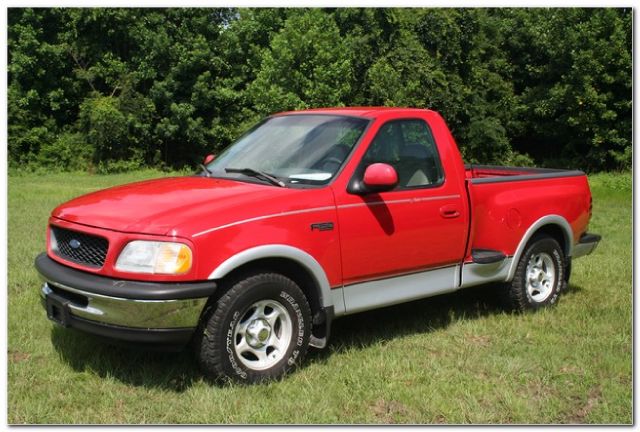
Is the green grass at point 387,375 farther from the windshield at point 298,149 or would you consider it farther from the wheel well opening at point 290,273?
the windshield at point 298,149

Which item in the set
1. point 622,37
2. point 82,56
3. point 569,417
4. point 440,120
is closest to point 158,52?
point 82,56

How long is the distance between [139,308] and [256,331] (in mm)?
848

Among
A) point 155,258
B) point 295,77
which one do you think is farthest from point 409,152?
point 295,77

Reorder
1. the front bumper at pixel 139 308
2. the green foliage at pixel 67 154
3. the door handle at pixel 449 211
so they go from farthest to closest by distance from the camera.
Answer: the green foliage at pixel 67 154, the door handle at pixel 449 211, the front bumper at pixel 139 308

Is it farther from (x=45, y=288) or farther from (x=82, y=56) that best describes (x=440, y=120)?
(x=82, y=56)

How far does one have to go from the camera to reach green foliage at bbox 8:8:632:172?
3384 centimetres

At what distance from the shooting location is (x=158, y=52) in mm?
35250

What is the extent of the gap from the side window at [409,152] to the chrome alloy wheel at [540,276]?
162 centimetres

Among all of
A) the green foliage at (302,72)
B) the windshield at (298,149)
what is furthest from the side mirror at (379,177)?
the green foliage at (302,72)

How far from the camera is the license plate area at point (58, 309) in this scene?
476 centimetres

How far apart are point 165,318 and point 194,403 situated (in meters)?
0.59

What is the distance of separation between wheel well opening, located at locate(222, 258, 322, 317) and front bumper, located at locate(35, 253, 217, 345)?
29 centimetres

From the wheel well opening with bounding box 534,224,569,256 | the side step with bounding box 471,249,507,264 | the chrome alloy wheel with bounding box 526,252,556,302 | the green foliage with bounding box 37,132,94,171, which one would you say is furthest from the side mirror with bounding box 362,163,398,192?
the green foliage with bounding box 37,132,94,171

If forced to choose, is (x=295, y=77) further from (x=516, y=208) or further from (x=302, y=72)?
(x=516, y=208)
